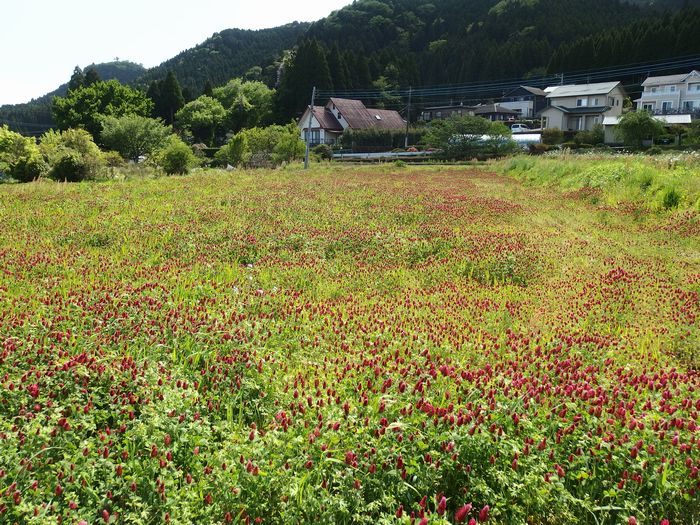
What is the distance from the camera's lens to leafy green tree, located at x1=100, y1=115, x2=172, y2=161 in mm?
56188

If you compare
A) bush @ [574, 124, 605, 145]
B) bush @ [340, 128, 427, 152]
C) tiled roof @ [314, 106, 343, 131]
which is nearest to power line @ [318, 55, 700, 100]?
tiled roof @ [314, 106, 343, 131]

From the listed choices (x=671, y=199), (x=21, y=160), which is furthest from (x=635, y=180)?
(x=21, y=160)

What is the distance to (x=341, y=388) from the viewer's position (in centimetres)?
383

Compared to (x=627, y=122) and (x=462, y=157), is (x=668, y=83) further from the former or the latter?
(x=462, y=157)

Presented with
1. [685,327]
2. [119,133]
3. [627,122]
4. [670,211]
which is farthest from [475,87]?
[685,327]

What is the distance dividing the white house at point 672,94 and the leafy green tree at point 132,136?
203ft

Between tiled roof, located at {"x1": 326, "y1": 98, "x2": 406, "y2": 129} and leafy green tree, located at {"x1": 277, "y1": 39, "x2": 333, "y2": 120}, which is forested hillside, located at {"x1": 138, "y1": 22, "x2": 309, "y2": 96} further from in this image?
tiled roof, located at {"x1": 326, "y1": 98, "x2": 406, "y2": 129}

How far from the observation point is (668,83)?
70.2 metres

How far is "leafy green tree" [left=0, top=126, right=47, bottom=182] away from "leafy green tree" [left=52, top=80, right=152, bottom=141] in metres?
33.9

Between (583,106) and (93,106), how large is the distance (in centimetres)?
7084

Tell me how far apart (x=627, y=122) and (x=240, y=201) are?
4327 cm

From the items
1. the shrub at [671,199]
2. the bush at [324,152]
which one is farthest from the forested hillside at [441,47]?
the shrub at [671,199]

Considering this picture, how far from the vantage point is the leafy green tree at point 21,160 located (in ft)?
105

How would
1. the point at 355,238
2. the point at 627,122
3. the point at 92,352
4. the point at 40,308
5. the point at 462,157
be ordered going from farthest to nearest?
the point at 462,157, the point at 627,122, the point at 355,238, the point at 40,308, the point at 92,352
